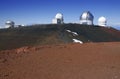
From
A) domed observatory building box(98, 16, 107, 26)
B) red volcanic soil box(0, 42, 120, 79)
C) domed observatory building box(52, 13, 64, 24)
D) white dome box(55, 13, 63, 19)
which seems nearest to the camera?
red volcanic soil box(0, 42, 120, 79)

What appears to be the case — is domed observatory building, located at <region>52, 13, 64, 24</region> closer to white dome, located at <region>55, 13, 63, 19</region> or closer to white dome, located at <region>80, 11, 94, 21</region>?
white dome, located at <region>55, 13, 63, 19</region>

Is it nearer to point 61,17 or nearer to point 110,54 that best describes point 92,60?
point 110,54

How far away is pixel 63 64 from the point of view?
1359 cm

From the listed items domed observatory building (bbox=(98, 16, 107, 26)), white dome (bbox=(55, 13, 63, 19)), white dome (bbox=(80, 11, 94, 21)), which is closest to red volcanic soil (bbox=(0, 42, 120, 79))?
white dome (bbox=(80, 11, 94, 21))

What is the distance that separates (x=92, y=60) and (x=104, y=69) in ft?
7.04

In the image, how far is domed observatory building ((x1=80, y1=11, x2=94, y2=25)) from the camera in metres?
72.1

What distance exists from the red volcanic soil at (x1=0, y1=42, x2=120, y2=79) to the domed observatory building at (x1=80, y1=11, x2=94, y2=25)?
5485 centimetres

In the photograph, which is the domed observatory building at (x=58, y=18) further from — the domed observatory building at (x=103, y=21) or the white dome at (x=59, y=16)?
the domed observatory building at (x=103, y=21)

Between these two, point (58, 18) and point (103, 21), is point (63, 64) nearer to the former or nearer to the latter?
point (58, 18)

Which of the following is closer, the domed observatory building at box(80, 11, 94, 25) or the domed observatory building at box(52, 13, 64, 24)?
the domed observatory building at box(80, 11, 94, 25)

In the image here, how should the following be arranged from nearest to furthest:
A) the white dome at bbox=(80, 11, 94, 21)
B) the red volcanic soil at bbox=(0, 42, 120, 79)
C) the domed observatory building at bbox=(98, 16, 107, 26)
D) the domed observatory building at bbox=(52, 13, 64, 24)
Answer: the red volcanic soil at bbox=(0, 42, 120, 79)
the white dome at bbox=(80, 11, 94, 21)
the domed observatory building at bbox=(52, 13, 64, 24)
the domed observatory building at bbox=(98, 16, 107, 26)

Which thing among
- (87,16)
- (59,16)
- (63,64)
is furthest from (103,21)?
(63,64)

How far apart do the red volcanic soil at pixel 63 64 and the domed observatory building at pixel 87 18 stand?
5485cm

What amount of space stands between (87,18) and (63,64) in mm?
60814
